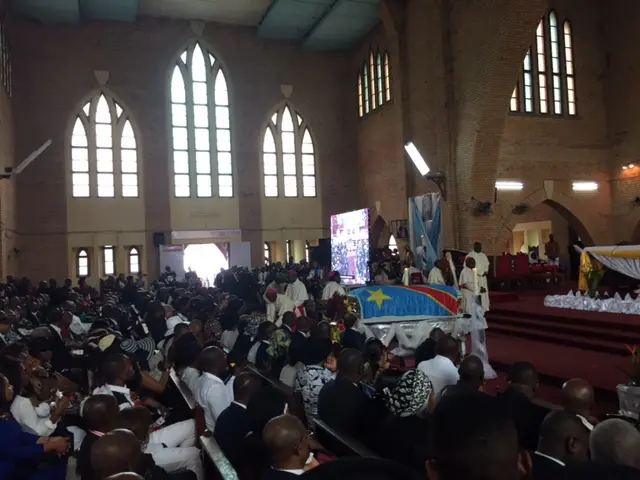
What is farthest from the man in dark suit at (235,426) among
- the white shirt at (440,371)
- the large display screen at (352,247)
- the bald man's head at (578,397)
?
the large display screen at (352,247)

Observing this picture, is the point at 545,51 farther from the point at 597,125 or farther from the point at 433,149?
the point at 433,149

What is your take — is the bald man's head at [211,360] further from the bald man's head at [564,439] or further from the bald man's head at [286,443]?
the bald man's head at [564,439]

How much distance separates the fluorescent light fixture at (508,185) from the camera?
15469mm

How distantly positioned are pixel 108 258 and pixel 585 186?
15188 millimetres

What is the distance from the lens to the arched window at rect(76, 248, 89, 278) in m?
19.4

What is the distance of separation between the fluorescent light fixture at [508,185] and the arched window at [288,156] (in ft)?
27.2

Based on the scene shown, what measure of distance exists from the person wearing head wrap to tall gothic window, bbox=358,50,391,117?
17214mm

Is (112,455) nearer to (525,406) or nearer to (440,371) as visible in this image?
(525,406)

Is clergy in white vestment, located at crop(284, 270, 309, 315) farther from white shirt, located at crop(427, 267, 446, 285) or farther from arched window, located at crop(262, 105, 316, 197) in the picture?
arched window, located at crop(262, 105, 316, 197)

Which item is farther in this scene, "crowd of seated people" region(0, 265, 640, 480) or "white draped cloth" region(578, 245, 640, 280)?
"white draped cloth" region(578, 245, 640, 280)

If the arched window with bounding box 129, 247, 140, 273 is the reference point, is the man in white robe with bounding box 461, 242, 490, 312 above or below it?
below

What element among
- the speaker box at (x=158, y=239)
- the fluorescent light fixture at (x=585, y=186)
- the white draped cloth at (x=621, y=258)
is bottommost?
the white draped cloth at (x=621, y=258)

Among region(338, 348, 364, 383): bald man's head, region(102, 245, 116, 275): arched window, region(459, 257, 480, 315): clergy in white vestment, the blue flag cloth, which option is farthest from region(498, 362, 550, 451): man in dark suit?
region(102, 245, 116, 275): arched window

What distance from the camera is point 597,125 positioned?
16672 mm
